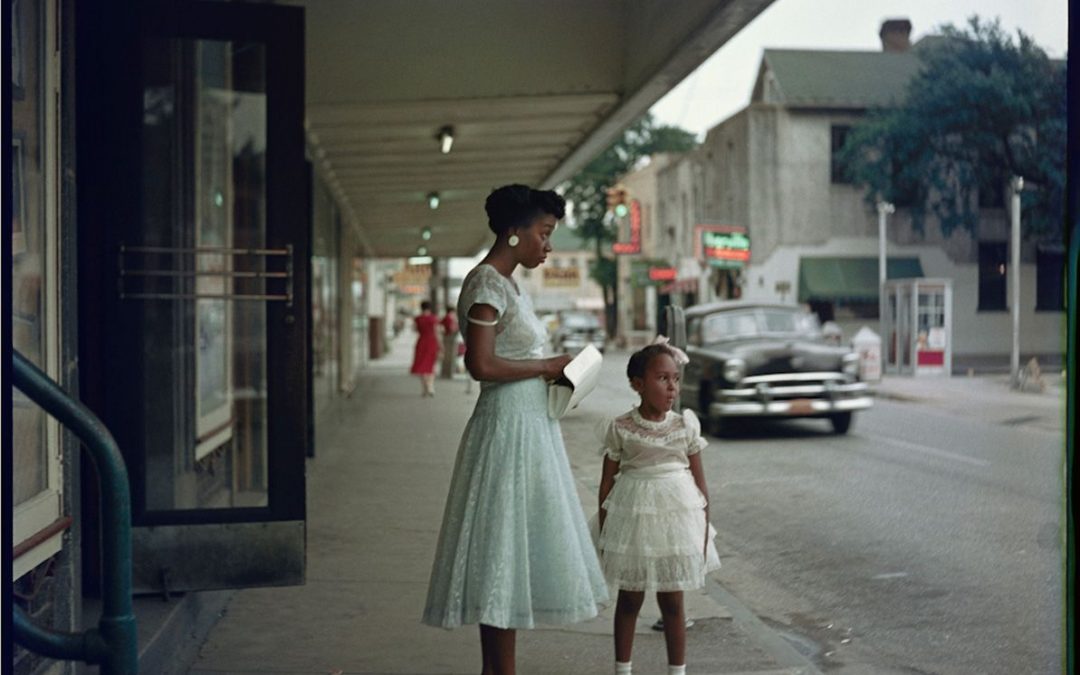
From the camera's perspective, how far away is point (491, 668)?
409cm

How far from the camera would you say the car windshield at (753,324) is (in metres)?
15.8

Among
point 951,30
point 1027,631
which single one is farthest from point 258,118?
point 951,30

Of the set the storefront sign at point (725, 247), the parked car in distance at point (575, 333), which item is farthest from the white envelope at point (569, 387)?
the parked car in distance at point (575, 333)

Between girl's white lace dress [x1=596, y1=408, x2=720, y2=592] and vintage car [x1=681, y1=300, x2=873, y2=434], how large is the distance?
10.2 meters

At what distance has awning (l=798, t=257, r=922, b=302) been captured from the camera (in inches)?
1449

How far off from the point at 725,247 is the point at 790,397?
75.8 ft

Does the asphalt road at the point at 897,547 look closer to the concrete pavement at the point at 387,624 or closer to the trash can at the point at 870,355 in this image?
the concrete pavement at the point at 387,624

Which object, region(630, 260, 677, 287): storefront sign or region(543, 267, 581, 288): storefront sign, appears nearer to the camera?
region(630, 260, 677, 287): storefront sign

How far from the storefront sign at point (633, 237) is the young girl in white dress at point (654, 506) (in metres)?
51.0

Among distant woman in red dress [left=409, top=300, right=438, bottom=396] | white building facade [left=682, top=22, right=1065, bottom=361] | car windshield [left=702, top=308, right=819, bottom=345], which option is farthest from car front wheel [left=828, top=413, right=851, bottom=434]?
white building facade [left=682, top=22, right=1065, bottom=361]

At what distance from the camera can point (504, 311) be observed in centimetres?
408

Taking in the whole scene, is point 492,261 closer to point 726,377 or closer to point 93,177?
point 93,177

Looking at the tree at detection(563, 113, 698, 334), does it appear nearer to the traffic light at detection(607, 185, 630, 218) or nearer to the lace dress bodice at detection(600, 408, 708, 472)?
the traffic light at detection(607, 185, 630, 218)

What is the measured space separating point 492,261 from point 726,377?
35.5 feet
